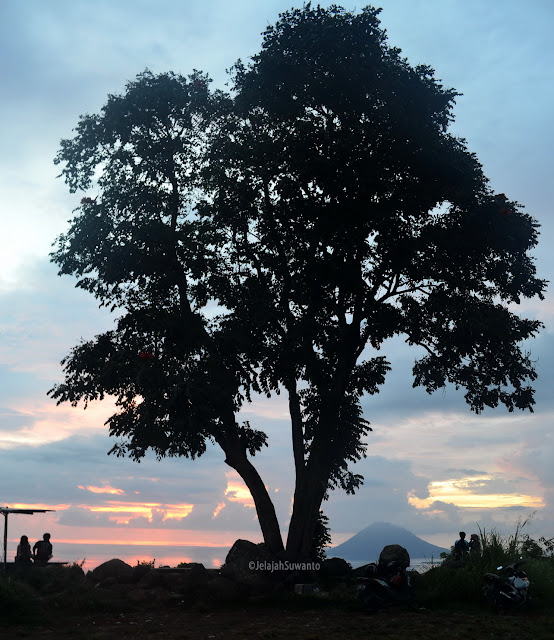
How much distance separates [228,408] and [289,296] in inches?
184

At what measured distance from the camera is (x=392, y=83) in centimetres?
2623

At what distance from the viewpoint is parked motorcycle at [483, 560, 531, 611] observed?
62.0ft

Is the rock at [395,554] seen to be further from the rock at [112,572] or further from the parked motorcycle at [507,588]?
the rock at [112,572]

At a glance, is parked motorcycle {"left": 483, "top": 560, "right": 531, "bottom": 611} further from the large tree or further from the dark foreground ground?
the large tree

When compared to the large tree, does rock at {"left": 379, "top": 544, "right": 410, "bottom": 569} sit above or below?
below

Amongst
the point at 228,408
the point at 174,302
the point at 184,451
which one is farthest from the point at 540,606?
the point at 174,302

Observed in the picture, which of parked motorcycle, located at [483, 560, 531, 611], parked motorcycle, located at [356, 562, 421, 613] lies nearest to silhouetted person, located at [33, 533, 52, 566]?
parked motorcycle, located at [356, 562, 421, 613]

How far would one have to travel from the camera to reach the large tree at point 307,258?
2575 cm

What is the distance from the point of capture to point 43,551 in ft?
92.0

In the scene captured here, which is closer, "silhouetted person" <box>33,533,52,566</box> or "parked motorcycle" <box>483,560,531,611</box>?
"parked motorcycle" <box>483,560,531,611</box>

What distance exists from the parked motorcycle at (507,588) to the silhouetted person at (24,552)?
681 inches

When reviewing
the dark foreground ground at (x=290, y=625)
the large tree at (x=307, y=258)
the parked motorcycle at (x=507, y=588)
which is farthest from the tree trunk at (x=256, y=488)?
the parked motorcycle at (x=507, y=588)

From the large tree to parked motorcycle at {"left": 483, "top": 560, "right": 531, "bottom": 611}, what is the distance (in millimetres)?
Answer: 8486

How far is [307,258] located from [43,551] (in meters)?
15.3
